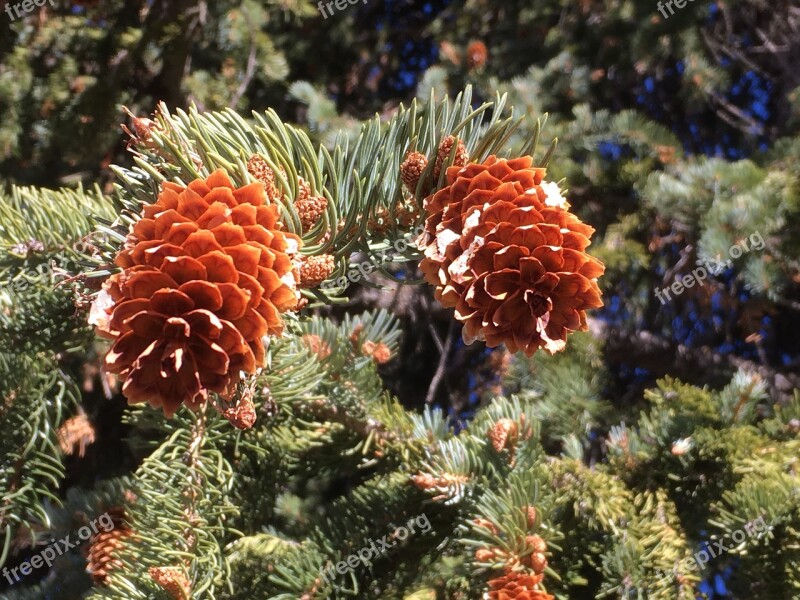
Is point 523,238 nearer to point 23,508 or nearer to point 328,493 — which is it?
point 23,508

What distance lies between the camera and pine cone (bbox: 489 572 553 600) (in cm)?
74

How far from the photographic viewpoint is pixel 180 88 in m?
1.70

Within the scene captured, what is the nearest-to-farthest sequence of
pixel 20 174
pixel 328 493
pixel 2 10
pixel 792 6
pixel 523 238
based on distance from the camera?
pixel 523 238 → pixel 2 10 → pixel 328 493 → pixel 20 174 → pixel 792 6

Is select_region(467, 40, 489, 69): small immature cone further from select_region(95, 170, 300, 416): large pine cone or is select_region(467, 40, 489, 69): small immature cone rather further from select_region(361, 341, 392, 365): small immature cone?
select_region(95, 170, 300, 416): large pine cone

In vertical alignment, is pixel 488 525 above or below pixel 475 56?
below

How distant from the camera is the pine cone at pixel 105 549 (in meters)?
0.84

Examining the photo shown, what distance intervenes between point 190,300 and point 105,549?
22.7 inches

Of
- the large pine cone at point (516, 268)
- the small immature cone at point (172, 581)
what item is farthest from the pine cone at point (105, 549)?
the large pine cone at point (516, 268)

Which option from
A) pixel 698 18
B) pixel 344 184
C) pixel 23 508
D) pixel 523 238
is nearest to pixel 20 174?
pixel 23 508

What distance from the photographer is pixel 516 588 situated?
0.75 m

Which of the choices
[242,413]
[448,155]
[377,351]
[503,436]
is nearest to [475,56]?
[377,351]

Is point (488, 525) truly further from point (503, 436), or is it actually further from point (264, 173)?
point (264, 173)

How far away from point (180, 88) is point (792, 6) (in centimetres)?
193

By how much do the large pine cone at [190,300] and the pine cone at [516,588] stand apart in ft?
1.47
